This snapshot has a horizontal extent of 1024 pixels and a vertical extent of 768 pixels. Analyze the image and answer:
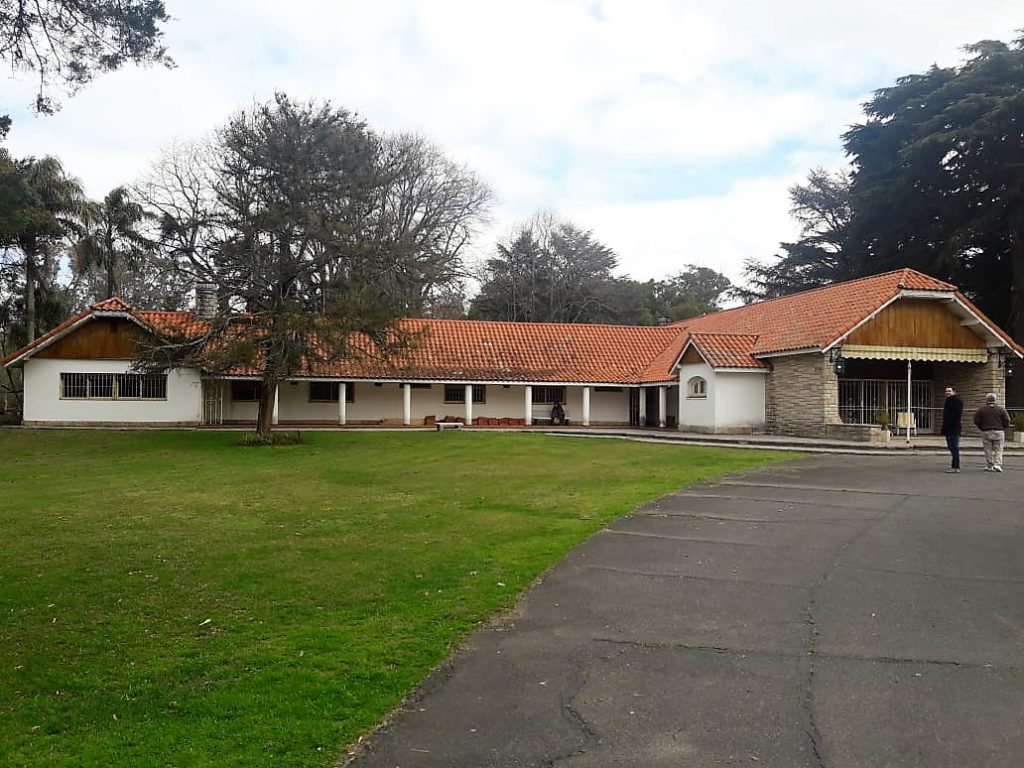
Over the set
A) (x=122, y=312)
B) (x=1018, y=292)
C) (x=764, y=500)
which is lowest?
(x=764, y=500)

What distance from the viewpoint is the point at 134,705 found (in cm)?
415

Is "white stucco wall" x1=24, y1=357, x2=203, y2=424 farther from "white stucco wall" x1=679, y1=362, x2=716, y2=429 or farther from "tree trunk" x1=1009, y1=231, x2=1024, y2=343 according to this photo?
"tree trunk" x1=1009, y1=231, x2=1024, y2=343

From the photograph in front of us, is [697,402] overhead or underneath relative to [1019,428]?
overhead

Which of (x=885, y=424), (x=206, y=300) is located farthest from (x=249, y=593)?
(x=885, y=424)

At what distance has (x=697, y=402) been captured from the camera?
2545 centimetres

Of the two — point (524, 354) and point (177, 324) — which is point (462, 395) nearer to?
point (524, 354)

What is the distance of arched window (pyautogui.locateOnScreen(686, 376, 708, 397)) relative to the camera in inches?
991

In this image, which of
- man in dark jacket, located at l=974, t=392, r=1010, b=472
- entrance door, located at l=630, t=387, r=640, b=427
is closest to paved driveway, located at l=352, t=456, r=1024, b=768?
man in dark jacket, located at l=974, t=392, r=1010, b=472

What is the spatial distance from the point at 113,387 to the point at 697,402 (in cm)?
2025

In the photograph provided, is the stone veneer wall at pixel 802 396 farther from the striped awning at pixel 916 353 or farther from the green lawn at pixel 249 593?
the green lawn at pixel 249 593

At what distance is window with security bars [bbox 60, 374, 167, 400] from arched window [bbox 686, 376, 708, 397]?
18.3 m

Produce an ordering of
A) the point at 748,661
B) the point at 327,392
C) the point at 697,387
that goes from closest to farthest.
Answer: the point at 748,661 → the point at 697,387 → the point at 327,392

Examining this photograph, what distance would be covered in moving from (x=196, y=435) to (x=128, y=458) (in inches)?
198

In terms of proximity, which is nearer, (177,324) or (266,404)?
(266,404)
